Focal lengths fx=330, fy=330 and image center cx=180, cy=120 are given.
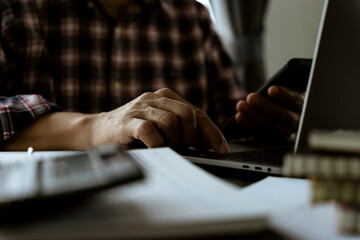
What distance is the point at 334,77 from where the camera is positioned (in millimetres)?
416

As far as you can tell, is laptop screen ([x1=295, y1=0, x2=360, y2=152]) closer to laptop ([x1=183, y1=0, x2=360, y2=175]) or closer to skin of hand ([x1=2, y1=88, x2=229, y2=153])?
laptop ([x1=183, y1=0, x2=360, y2=175])

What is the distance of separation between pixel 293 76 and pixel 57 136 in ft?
1.58

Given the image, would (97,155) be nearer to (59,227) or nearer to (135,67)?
(59,227)

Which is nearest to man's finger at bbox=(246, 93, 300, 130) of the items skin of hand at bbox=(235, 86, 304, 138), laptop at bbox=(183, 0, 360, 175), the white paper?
skin of hand at bbox=(235, 86, 304, 138)

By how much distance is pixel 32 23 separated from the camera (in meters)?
1.10

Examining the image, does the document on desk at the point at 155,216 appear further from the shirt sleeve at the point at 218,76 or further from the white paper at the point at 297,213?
the shirt sleeve at the point at 218,76

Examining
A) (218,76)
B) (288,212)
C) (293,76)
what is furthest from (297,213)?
(218,76)

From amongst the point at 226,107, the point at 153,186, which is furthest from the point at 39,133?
the point at 226,107

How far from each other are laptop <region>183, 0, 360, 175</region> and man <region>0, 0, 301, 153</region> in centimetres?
27

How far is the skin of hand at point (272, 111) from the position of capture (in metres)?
0.72

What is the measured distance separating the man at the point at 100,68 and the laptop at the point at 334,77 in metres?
0.27

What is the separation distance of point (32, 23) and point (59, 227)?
108 cm

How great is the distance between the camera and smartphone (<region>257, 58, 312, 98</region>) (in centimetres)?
59

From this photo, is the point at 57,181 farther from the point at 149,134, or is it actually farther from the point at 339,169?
the point at 149,134
